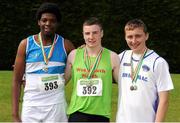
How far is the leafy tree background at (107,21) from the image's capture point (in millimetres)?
18719

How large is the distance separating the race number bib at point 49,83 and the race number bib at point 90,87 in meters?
0.24

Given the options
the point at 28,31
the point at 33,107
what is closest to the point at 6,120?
the point at 33,107

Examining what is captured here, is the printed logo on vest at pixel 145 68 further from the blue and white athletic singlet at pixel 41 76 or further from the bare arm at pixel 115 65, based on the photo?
the blue and white athletic singlet at pixel 41 76

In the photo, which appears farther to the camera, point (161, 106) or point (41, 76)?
point (41, 76)

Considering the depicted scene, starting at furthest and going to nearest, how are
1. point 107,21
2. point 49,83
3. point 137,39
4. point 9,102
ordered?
point 107,21 < point 9,102 < point 49,83 < point 137,39

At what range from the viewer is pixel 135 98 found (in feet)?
15.2

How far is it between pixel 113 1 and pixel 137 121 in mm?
14460

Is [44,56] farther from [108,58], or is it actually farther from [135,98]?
[135,98]

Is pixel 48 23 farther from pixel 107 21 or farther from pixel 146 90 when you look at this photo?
pixel 107 21

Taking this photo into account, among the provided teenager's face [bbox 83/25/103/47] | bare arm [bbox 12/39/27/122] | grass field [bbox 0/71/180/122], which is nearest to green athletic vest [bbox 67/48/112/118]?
teenager's face [bbox 83/25/103/47]

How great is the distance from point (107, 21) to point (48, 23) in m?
14.0

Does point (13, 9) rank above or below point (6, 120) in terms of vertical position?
above

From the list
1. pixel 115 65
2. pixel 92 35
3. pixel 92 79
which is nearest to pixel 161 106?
pixel 115 65

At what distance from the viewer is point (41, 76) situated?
4961 mm
